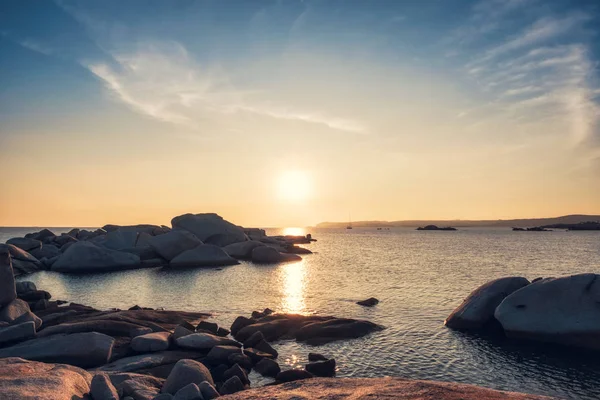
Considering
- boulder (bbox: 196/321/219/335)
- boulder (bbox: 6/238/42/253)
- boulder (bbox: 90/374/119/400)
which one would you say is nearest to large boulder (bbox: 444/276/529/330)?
boulder (bbox: 196/321/219/335)

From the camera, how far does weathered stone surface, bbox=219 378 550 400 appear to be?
736cm

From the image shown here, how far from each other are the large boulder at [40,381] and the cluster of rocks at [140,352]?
2 cm

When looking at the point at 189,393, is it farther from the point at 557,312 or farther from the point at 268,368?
the point at 557,312

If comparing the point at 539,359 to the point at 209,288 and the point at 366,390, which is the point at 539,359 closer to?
the point at 366,390

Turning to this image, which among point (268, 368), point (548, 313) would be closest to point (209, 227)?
point (268, 368)

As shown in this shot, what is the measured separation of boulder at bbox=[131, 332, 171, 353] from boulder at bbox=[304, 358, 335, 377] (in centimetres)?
490

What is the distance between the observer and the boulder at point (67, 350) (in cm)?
1162

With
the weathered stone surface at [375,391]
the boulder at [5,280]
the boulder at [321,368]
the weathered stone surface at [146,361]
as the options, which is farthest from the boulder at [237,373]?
the boulder at [5,280]

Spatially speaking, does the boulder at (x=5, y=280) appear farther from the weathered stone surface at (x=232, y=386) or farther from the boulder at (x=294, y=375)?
the boulder at (x=294, y=375)

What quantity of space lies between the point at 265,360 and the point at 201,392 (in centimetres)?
375

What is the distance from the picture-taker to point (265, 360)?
41.7 ft

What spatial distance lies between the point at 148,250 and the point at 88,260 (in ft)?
28.6

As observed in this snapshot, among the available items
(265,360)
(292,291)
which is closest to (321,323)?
(265,360)

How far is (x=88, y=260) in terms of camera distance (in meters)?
41.8
